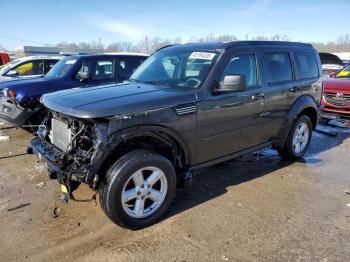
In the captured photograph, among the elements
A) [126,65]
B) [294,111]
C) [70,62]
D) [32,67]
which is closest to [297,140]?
[294,111]

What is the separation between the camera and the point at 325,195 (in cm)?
452

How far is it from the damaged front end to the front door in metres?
1.27

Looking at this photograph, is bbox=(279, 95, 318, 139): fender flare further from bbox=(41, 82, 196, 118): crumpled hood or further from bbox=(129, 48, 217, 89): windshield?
bbox=(41, 82, 196, 118): crumpled hood

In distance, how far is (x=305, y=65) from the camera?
576 centimetres

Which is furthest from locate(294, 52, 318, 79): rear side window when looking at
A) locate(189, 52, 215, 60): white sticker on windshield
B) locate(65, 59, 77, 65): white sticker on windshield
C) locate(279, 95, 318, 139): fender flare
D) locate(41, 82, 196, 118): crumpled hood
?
locate(65, 59, 77, 65): white sticker on windshield

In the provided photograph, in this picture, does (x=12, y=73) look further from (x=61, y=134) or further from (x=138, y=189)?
(x=138, y=189)

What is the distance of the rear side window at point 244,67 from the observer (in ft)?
14.1

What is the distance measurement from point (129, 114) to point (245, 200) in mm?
2008

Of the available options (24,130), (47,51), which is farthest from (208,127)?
(47,51)

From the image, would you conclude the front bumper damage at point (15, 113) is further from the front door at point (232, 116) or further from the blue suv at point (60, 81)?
the front door at point (232, 116)

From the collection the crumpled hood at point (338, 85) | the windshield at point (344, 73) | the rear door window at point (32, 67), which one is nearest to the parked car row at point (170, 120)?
the crumpled hood at point (338, 85)

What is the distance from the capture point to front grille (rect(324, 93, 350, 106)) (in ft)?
27.8

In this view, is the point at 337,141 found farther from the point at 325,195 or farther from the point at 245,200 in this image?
the point at 245,200

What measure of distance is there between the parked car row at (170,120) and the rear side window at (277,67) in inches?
0.6
